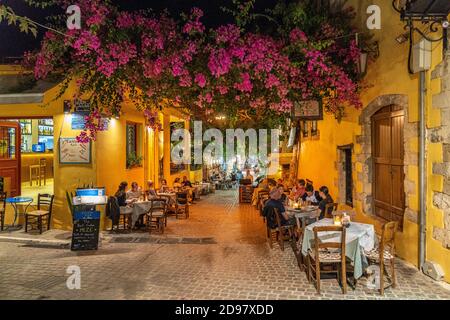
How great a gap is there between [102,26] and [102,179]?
4530 millimetres

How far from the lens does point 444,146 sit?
16.9 ft

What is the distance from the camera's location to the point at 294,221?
778 cm

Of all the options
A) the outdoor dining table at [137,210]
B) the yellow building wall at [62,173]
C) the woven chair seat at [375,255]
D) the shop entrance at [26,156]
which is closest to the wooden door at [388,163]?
the woven chair seat at [375,255]

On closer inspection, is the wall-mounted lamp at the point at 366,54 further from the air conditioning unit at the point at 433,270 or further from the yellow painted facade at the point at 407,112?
the air conditioning unit at the point at 433,270

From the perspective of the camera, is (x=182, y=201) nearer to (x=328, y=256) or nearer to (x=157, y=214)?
(x=157, y=214)

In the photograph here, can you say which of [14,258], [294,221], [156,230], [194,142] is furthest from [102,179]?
[194,142]

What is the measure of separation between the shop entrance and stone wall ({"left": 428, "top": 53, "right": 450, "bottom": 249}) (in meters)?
10.1

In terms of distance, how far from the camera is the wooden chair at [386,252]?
15.9 ft

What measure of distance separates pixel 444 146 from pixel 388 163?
6.60ft

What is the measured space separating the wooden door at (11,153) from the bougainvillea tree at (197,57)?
186 inches

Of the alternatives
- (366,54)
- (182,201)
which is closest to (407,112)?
(366,54)


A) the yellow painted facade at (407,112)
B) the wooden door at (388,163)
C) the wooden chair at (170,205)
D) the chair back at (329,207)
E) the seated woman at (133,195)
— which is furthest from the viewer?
the wooden chair at (170,205)

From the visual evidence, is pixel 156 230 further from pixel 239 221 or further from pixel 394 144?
pixel 394 144

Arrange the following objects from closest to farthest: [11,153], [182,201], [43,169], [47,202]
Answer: [47,202], [11,153], [182,201], [43,169]
